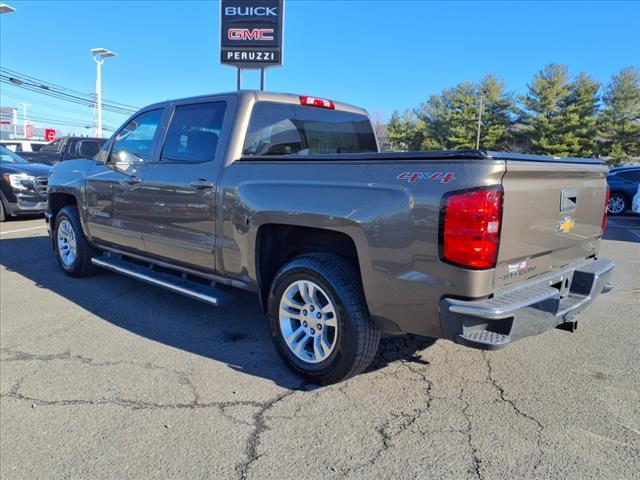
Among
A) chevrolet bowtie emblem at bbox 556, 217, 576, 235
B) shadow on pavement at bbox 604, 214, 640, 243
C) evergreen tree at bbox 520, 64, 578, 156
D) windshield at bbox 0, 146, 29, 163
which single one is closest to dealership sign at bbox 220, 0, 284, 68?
windshield at bbox 0, 146, 29, 163

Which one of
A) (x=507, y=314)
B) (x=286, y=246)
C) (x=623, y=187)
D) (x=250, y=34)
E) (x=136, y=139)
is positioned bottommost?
(x=507, y=314)

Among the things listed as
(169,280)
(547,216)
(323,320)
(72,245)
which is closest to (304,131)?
(169,280)

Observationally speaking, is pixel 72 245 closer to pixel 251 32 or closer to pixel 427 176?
pixel 427 176

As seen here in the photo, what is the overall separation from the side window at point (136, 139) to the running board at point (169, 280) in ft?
3.56

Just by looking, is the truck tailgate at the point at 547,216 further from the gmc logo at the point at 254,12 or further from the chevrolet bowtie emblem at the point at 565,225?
the gmc logo at the point at 254,12

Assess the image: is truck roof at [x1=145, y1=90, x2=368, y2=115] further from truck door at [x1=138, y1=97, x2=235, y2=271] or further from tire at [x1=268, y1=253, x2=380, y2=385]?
tire at [x1=268, y1=253, x2=380, y2=385]

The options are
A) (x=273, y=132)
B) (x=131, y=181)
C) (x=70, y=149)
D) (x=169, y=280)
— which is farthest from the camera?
(x=70, y=149)

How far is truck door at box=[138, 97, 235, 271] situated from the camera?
3879 millimetres

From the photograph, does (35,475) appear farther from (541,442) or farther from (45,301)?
(45,301)

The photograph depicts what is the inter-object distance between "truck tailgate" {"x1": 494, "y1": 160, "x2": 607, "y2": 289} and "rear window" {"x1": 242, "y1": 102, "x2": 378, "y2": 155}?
2153 mm

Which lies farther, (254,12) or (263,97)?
(254,12)

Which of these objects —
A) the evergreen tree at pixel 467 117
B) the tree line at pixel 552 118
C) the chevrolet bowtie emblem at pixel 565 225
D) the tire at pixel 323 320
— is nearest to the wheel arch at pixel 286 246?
the tire at pixel 323 320

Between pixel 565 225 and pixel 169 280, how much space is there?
326cm

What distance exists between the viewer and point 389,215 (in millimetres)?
2701
